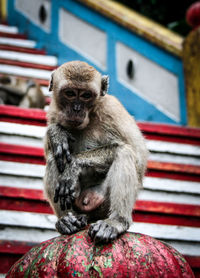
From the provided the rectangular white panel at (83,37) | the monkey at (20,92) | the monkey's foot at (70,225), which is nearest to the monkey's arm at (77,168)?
the monkey's foot at (70,225)

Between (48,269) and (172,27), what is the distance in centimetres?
906

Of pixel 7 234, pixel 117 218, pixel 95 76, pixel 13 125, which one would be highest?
pixel 95 76

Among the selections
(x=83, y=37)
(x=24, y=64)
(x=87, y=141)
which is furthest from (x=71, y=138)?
(x=83, y=37)

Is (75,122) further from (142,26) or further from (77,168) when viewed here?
(142,26)

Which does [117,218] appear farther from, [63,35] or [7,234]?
[63,35]

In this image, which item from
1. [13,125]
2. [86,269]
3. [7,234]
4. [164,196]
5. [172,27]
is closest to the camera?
[86,269]

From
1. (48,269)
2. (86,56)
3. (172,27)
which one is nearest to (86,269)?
(48,269)

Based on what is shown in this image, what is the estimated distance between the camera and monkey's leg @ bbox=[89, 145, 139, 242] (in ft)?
8.13

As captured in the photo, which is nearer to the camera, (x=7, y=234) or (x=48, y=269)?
(x=48, y=269)

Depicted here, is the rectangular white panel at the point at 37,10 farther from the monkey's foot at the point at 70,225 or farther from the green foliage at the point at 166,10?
the monkey's foot at the point at 70,225

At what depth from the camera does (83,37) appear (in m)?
7.35

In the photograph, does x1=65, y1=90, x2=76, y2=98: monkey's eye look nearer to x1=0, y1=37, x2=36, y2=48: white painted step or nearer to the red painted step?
the red painted step

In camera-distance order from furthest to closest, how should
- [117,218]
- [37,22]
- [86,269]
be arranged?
1. [37,22]
2. [117,218]
3. [86,269]

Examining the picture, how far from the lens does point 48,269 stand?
1981 mm
